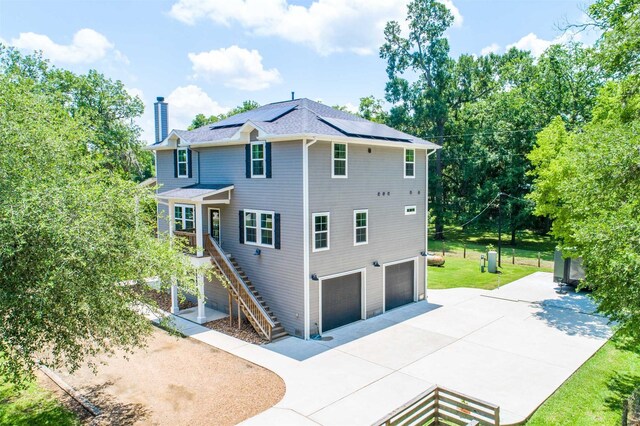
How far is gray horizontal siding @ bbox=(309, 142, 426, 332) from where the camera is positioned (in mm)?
14867

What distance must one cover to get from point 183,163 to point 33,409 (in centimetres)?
1149

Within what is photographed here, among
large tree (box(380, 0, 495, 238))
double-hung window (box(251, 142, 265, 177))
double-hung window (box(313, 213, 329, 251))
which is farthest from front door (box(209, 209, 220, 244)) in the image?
large tree (box(380, 0, 495, 238))

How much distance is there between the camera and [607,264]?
8867 mm

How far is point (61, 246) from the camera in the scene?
6664 millimetres

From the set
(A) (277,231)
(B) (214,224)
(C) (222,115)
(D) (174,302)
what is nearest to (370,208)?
(A) (277,231)

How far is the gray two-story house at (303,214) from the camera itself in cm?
1466

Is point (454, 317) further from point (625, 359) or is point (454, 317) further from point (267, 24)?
point (267, 24)

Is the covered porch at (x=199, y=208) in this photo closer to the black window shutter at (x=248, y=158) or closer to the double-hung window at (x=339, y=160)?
the black window shutter at (x=248, y=158)

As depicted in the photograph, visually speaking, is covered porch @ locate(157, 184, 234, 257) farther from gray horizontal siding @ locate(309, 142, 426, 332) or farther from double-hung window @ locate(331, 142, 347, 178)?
double-hung window @ locate(331, 142, 347, 178)

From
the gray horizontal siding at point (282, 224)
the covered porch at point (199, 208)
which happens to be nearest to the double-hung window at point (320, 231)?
the gray horizontal siding at point (282, 224)

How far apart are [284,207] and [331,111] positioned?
6.24 metres

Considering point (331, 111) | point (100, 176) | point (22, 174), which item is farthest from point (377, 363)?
point (331, 111)

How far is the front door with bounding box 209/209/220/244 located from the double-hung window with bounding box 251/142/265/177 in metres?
2.87

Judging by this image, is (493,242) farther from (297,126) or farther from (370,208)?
(297,126)
